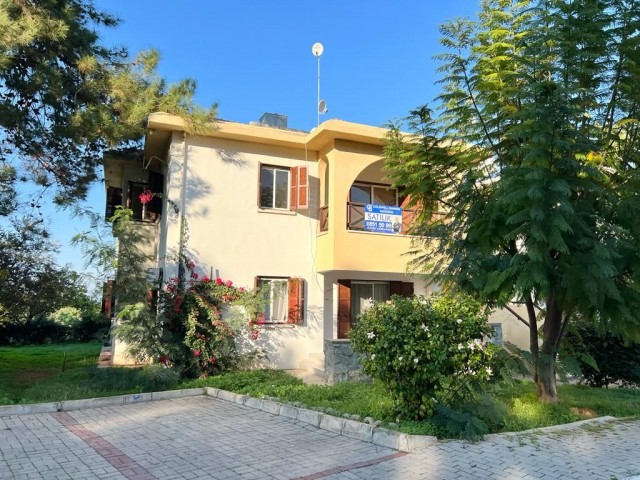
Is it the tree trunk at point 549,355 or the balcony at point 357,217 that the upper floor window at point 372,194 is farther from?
the tree trunk at point 549,355

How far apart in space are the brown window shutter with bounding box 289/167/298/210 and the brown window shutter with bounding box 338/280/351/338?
9.38ft

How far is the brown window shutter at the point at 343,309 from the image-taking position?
50.2 feet

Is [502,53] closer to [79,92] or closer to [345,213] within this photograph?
[345,213]

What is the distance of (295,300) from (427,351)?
8633 millimetres

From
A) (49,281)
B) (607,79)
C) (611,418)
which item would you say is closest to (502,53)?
(607,79)

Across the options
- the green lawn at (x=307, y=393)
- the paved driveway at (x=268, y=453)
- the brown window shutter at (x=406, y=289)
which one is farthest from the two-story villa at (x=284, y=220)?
the paved driveway at (x=268, y=453)

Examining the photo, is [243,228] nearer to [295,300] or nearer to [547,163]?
[295,300]

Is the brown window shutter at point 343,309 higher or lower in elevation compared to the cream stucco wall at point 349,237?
lower

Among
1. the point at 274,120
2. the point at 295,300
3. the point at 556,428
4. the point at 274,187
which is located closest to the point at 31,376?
the point at 295,300

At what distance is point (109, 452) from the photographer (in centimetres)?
593

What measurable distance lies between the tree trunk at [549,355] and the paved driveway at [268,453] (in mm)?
1088

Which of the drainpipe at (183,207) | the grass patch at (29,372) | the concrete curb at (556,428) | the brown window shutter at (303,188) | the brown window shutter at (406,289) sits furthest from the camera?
the brown window shutter at (406,289)

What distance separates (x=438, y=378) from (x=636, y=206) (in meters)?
3.98

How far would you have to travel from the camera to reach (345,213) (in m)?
14.1
